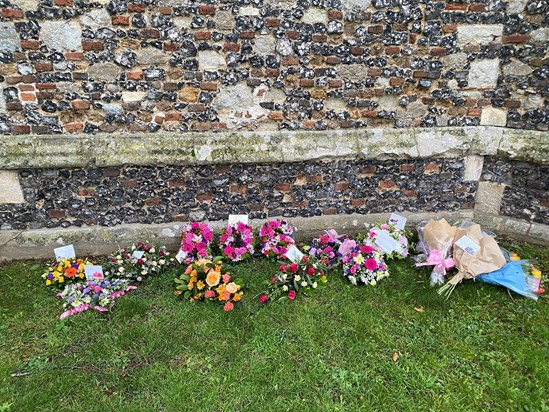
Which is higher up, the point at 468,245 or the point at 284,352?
the point at 468,245

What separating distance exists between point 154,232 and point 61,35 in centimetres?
185

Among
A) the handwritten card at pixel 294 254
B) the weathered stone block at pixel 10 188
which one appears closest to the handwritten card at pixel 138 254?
the weathered stone block at pixel 10 188

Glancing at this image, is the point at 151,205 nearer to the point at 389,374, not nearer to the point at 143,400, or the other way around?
the point at 143,400

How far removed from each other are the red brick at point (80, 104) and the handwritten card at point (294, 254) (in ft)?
7.23

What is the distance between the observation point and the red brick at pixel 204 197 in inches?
145

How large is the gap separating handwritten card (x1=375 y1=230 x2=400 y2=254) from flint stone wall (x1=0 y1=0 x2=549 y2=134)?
1102 millimetres

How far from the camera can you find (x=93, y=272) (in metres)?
3.33

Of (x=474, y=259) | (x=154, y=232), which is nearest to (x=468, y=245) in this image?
(x=474, y=259)

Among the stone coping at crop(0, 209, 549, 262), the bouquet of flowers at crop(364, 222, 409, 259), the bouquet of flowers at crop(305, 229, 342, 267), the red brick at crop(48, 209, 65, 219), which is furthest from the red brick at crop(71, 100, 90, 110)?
the bouquet of flowers at crop(364, 222, 409, 259)

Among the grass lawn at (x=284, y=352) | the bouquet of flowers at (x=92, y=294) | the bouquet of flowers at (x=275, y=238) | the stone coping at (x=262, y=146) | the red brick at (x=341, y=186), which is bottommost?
the grass lawn at (x=284, y=352)

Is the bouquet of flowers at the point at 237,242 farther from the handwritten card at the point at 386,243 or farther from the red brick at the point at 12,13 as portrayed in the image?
the red brick at the point at 12,13

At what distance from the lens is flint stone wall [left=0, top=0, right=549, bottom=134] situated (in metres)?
3.13

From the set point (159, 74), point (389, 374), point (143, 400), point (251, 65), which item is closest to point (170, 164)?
point (159, 74)

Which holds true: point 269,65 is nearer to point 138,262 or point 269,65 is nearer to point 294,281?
point 294,281
